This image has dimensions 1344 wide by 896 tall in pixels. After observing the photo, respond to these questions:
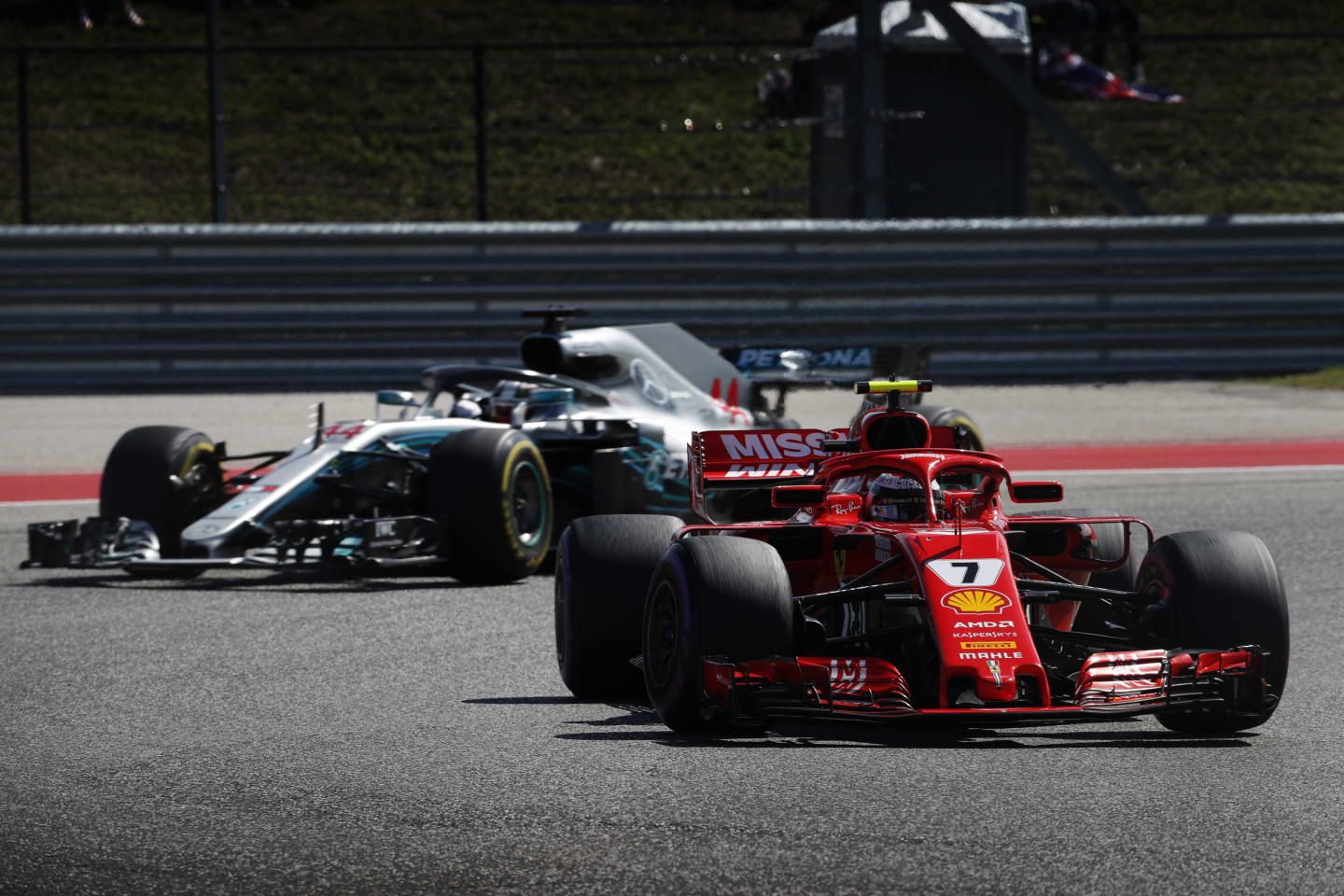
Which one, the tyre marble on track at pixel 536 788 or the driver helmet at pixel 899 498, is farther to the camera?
the driver helmet at pixel 899 498

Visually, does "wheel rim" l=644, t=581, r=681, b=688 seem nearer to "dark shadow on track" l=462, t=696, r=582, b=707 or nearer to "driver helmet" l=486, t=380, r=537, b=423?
"dark shadow on track" l=462, t=696, r=582, b=707

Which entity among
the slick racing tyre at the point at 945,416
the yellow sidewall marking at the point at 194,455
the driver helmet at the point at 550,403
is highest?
the driver helmet at the point at 550,403

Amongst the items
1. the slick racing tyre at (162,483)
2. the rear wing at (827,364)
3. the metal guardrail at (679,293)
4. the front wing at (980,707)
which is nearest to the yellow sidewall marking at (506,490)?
the slick racing tyre at (162,483)

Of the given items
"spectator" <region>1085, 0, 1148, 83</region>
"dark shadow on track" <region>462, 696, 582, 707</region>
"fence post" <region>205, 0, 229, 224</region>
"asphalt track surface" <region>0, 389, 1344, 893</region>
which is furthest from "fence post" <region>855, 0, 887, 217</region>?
"spectator" <region>1085, 0, 1148, 83</region>

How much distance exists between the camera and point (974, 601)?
6.49 m

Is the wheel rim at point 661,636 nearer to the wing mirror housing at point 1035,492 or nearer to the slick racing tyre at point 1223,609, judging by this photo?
the wing mirror housing at point 1035,492

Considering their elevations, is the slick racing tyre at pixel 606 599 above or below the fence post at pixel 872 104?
below

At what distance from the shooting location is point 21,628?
897 centimetres

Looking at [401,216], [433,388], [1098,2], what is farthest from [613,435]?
[1098,2]

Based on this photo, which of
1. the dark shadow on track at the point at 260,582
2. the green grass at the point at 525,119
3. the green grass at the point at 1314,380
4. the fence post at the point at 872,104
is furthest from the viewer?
the green grass at the point at 525,119

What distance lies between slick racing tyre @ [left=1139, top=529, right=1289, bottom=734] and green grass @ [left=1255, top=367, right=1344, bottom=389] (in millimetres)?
11403

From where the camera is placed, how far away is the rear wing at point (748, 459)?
865cm

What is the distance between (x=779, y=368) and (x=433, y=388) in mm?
2072

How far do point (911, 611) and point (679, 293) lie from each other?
10234 mm
